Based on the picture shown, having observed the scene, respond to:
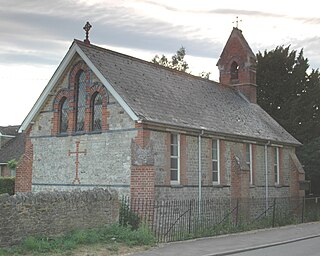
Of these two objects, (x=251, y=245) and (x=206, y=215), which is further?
(x=206, y=215)

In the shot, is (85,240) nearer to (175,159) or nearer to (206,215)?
(175,159)

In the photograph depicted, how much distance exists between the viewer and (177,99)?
24.1m

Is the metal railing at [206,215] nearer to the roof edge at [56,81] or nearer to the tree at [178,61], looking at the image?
the roof edge at [56,81]

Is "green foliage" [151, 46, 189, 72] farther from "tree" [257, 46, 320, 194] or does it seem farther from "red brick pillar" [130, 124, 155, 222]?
"red brick pillar" [130, 124, 155, 222]

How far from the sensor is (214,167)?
24.0m

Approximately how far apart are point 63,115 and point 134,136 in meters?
5.21

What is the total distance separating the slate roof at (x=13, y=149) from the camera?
41.9 m

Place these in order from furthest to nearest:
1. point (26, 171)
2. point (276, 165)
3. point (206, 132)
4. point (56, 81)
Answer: point (276, 165) < point (26, 171) < point (56, 81) < point (206, 132)

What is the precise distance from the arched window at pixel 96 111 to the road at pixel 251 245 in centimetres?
718

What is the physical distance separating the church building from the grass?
2913 millimetres

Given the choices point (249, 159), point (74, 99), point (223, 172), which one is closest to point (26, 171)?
point (74, 99)

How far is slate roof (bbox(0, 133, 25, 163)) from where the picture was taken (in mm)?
41875

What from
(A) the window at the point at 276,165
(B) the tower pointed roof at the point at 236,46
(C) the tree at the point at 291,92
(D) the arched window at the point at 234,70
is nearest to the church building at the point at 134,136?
(A) the window at the point at 276,165

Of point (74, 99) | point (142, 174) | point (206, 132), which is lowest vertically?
point (142, 174)
